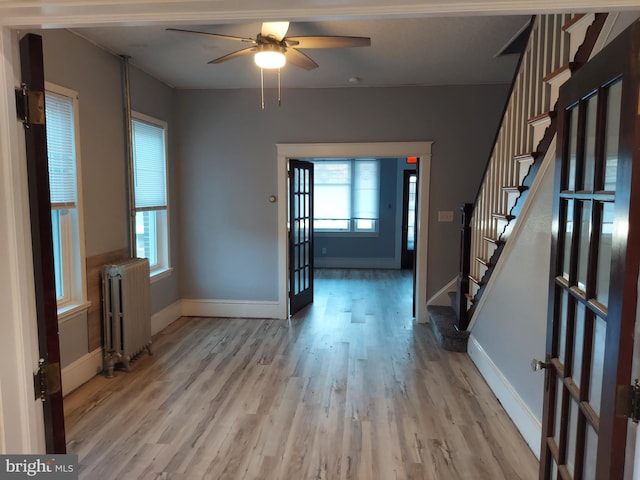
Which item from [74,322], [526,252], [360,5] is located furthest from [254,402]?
[360,5]

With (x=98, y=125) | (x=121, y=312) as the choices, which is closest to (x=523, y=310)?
(x=121, y=312)

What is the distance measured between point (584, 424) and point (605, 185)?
75cm

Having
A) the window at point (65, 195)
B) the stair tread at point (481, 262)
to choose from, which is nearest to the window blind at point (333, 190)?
the stair tread at point (481, 262)

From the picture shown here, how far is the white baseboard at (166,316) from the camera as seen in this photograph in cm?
446

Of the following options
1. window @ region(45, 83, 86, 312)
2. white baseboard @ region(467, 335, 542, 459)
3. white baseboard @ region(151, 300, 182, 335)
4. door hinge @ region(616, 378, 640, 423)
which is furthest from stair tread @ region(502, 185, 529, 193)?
white baseboard @ region(151, 300, 182, 335)

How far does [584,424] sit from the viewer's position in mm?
1346

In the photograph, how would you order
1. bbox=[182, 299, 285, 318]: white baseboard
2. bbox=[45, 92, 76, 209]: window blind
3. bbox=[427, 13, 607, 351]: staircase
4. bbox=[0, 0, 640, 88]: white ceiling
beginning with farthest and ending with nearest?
bbox=[182, 299, 285, 318]: white baseboard < bbox=[45, 92, 76, 209]: window blind < bbox=[427, 13, 607, 351]: staircase < bbox=[0, 0, 640, 88]: white ceiling

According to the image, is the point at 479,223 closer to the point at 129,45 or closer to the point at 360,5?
the point at 360,5

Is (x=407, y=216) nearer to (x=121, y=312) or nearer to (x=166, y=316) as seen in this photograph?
(x=166, y=316)

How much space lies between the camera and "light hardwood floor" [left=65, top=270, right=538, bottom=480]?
2297 mm

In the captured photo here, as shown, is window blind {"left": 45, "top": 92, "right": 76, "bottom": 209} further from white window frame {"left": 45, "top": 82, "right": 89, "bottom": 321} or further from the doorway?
the doorway

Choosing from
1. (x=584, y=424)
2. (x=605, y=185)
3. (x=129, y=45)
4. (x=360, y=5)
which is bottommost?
(x=584, y=424)

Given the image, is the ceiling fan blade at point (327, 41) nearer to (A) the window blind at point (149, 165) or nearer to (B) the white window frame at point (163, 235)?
(A) the window blind at point (149, 165)

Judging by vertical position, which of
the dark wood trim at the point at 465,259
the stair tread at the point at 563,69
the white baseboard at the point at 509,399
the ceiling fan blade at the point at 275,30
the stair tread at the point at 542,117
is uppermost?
the ceiling fan blade at the point at 275,30
